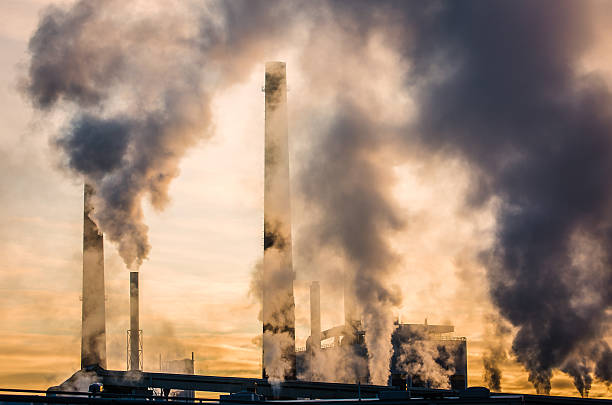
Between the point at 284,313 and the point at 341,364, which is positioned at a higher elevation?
the point at 284,313

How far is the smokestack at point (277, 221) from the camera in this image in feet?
179

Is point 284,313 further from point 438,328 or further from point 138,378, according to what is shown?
point 438,328

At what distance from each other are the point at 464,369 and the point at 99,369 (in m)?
36.4

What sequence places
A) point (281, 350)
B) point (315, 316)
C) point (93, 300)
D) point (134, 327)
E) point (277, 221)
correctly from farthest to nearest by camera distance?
point (315, 316) < point (134, 327) < point (93, 300) < point (277, 221) < point (281, 350)

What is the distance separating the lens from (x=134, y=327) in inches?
2677

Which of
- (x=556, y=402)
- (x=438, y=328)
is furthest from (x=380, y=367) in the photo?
(x=556, y=402)

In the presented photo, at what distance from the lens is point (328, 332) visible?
252 ft

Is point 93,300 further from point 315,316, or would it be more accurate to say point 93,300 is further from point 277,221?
point 315,316

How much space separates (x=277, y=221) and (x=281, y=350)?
28.4 ft

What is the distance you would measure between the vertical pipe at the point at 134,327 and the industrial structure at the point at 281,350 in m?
0.08

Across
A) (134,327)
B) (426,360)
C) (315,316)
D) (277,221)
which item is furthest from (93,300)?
(426,360)

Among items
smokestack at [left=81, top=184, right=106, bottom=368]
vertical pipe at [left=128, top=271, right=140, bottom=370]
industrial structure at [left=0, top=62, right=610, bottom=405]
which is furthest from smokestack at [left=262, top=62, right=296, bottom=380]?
vertical pipe at [left=128, top=271, right=140, bottom=370]

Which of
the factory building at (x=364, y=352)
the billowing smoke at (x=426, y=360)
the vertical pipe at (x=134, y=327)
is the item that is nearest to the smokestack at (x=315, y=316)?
the factory building at (x=364, y=352)

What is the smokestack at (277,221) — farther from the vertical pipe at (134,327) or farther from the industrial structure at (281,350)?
the vertical pipe at (134,327)
